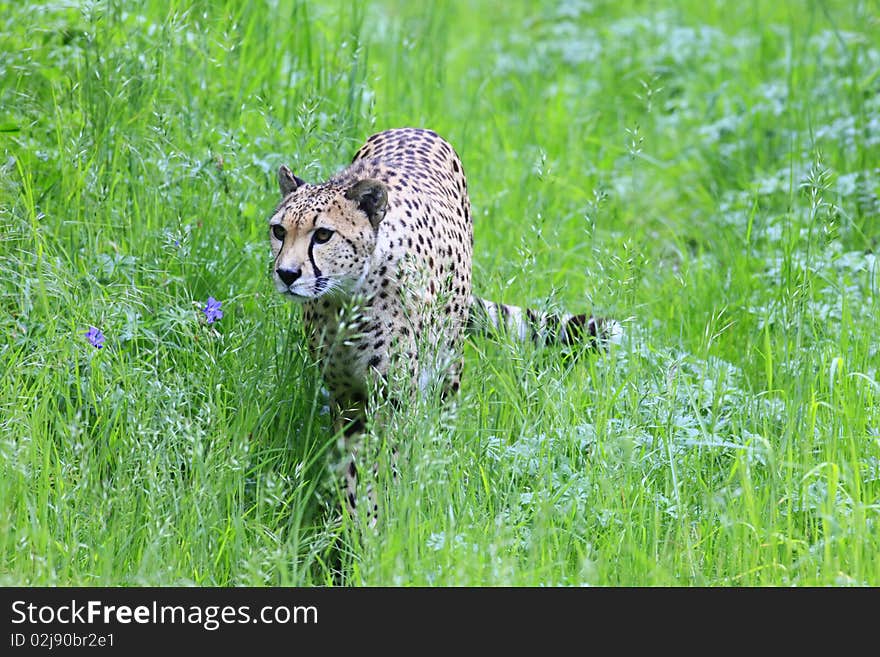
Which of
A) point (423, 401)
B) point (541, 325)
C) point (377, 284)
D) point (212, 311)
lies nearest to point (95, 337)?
point (212, 311)

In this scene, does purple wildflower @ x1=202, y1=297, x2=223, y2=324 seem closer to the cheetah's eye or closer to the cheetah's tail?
the cheetah's eye

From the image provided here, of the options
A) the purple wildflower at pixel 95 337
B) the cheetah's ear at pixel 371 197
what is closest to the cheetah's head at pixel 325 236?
the cheetah's ear at pixel 371 197

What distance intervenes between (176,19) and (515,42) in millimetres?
3859

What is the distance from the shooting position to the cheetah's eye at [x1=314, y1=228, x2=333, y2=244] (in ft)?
12.7

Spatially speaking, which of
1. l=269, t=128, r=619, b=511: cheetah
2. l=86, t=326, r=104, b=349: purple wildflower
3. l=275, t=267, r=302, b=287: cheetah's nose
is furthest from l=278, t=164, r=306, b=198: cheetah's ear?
l=86, t=326, r=104, b=349: purple wildflower

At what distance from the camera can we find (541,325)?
14.3 ft

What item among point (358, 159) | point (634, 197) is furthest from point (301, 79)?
point (634, 197)

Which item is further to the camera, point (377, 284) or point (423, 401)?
point (377, 284)

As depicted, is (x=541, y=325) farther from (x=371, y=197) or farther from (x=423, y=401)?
(x=371, y=197)

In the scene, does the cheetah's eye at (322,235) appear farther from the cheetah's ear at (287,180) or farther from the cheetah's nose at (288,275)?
the cheetah's ear at (287,180)

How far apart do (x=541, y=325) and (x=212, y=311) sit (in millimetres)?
1184

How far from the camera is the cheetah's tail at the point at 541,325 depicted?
447cm

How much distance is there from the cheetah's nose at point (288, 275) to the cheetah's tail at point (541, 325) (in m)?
0.97

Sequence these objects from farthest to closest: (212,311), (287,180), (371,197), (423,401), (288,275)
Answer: (212,311) < (287,180) < (371,197) < (423,401) < (288,275)
